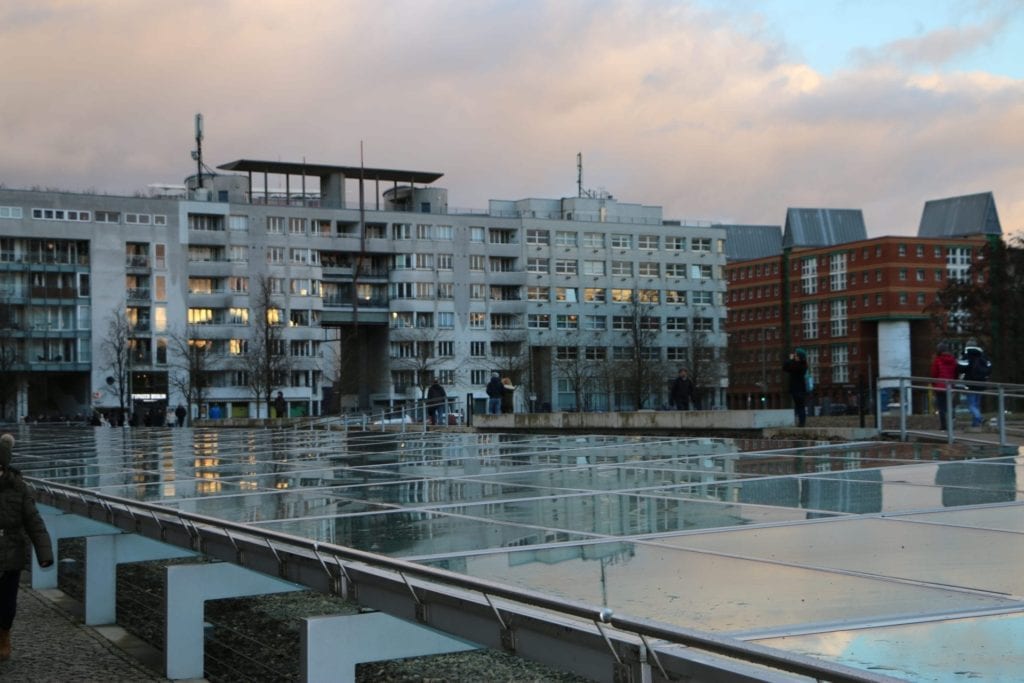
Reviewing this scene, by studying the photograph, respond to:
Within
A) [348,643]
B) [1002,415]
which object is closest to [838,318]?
[1002,415]

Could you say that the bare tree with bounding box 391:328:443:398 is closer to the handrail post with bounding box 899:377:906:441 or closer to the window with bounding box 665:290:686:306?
the window with bounding box 665:290:686:306

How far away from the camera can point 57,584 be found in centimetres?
2283

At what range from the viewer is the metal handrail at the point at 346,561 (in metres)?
5.38

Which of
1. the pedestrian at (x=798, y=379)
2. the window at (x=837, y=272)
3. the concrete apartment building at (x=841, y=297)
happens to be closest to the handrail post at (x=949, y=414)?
the pedestrian at (x=798, y=379)

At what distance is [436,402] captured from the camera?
42.1 m

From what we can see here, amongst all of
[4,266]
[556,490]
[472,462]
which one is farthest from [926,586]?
[4,266]

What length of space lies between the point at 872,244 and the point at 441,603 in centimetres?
13760

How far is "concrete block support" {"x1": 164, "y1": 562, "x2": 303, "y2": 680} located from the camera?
14.4m

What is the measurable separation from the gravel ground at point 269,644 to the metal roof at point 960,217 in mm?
139400

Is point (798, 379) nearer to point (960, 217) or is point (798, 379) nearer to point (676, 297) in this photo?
point (676, 297)

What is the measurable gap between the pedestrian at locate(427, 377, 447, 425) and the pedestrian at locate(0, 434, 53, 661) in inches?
1086

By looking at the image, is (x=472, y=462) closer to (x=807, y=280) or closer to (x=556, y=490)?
(x=556, y=490)

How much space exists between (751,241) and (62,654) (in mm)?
161720

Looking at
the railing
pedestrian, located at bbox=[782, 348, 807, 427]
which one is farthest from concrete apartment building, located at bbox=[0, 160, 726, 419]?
the railing
